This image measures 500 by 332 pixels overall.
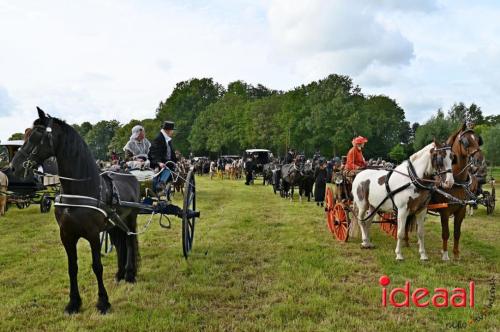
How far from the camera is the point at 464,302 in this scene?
519 centimetres

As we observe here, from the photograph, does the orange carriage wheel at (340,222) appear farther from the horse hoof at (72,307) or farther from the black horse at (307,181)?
the black horse at (307,181)

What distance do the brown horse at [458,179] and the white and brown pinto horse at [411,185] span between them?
40 centimetres

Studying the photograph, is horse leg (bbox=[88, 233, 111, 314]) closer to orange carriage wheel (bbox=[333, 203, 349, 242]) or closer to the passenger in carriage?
orange carriage wheel (bbox=[333, 203, 349, 242])

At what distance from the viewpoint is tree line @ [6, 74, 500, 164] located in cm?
4384

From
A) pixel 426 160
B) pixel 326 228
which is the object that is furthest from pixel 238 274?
pixel 326 228

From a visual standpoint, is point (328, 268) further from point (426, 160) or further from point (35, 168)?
point (35, 168)

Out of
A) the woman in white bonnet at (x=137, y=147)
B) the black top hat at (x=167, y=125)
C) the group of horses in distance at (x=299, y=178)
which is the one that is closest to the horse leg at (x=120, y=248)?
the woman in white bonnet at (x=137, y=147)

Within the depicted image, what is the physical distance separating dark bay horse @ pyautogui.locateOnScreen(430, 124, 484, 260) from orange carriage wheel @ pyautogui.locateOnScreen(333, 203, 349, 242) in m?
1.93

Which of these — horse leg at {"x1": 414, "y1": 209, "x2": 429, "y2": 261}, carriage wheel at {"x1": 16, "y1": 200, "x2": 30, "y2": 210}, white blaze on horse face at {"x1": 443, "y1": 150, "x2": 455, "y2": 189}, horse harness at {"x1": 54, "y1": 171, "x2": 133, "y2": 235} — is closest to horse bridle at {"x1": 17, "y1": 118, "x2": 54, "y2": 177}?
horse harness at {"x1": 54, "y1": 171, "x2": 133, "y2": 235}

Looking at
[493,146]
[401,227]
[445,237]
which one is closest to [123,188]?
[401,227]

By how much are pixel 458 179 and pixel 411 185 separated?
45.0 inches

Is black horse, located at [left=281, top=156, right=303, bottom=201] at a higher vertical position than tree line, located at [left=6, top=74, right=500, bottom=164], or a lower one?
lower

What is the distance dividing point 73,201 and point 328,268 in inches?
164

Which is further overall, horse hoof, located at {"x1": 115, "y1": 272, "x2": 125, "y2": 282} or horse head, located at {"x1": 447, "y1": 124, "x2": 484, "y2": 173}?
horse head, located at {"x1": 447, "y1": 124, "x2": 484, "y2": 173}
